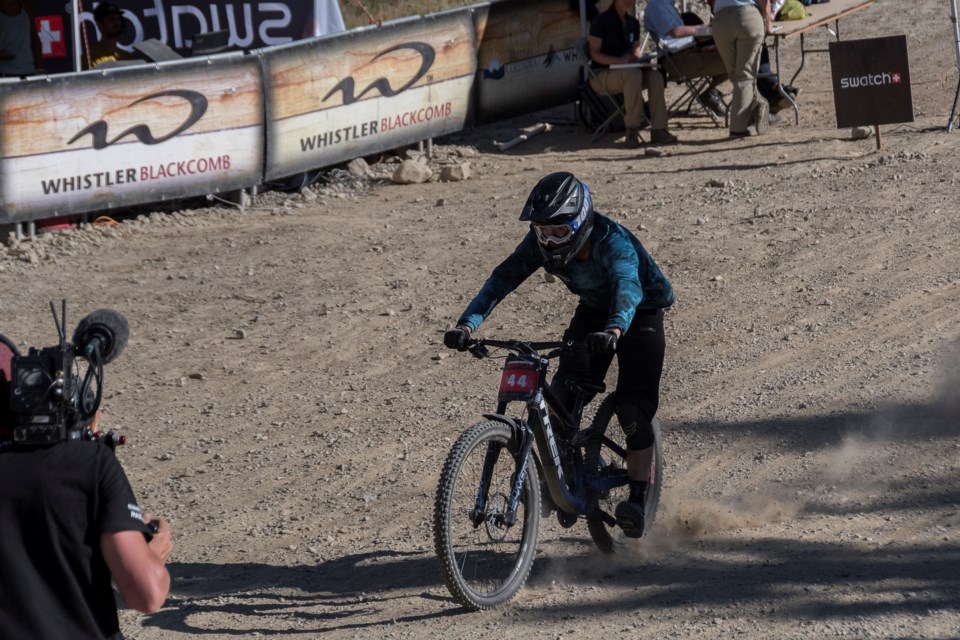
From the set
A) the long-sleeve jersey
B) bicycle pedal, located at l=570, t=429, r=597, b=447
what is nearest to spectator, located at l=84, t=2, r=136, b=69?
the long-sleeve jersey

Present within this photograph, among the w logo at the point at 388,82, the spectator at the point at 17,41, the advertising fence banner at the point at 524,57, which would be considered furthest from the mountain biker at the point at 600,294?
the spectator at the point at 17,41

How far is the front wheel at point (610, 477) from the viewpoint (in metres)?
5.94

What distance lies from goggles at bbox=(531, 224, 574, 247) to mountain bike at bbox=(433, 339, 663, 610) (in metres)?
0.46

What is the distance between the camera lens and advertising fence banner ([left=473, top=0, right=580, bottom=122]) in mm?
15680

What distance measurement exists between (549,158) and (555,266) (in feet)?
30.4

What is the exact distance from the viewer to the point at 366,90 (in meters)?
14.1

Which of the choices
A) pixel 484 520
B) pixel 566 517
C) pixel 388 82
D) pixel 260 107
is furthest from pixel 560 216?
pixel 388 82

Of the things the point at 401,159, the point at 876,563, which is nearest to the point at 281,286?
the point at 401,159

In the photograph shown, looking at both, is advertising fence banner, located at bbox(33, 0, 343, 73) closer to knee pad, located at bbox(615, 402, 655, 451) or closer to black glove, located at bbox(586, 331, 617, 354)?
knee pad, located at bbox(615, 402, 655, 451)

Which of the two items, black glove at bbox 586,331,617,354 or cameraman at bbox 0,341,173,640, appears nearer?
cameraman at bbox 0,341,173,640

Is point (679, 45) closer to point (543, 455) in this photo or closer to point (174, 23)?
point (174, 23)

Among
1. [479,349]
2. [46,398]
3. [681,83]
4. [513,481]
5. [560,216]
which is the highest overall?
[46,398]

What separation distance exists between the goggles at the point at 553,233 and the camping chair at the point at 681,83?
9.50 m

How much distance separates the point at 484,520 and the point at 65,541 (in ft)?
8.32
